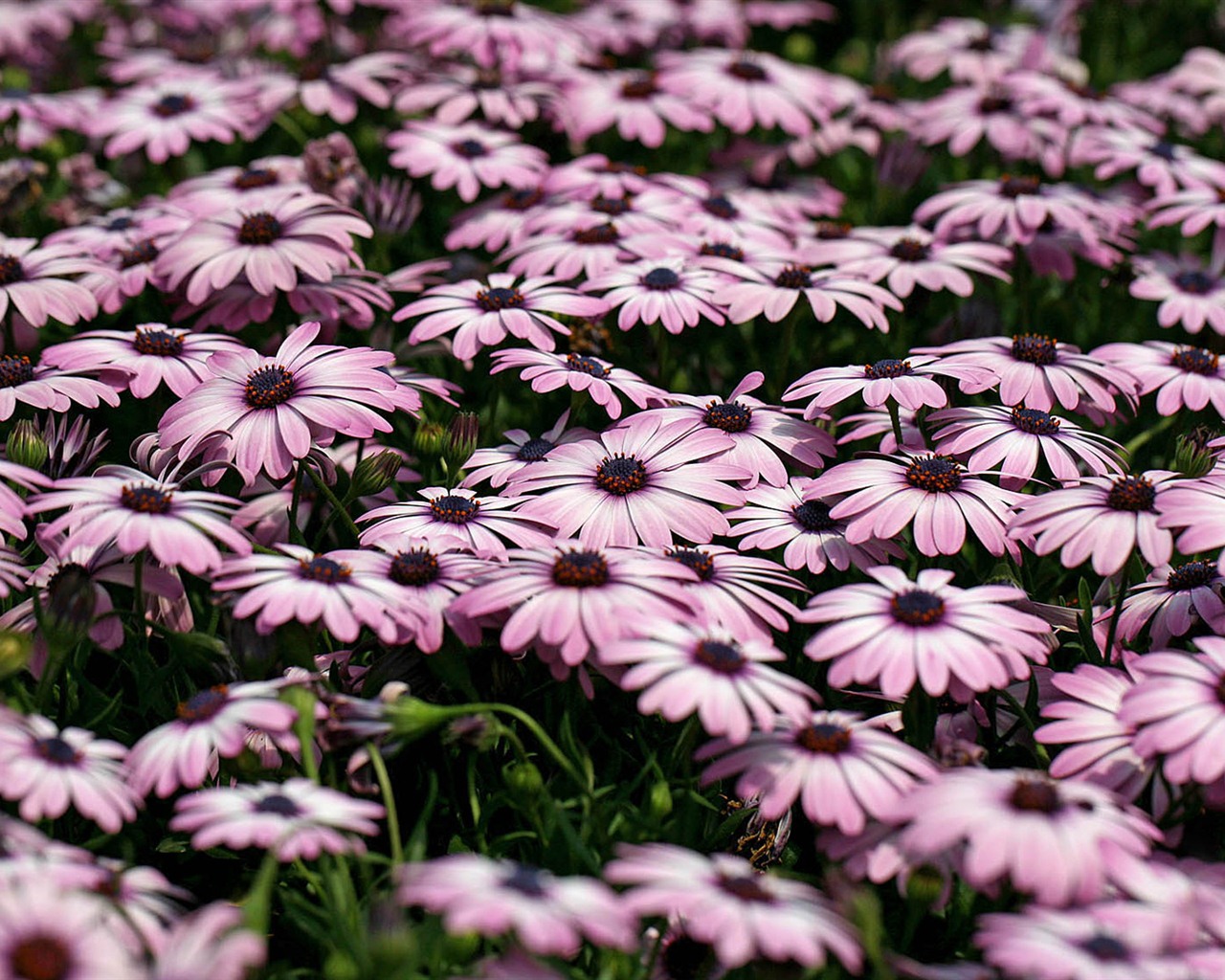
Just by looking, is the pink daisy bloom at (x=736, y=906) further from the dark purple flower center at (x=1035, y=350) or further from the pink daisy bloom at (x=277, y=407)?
the dark purple flower center at (x=1035, y=350)

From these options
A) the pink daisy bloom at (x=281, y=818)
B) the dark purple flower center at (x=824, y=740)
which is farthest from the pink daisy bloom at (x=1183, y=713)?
the pink daisy bloom at (x=281, y=818)

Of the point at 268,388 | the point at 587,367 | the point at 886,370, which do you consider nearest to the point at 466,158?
the point at 587,367

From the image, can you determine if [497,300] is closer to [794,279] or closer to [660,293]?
Result: [660,293]

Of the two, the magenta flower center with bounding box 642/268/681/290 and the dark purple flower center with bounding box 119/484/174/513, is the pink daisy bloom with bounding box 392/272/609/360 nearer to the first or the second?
the magenta flower center with bounding box 642/268/681/290

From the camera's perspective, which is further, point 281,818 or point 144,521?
point 144,521

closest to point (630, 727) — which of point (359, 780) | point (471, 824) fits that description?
point (471, 824)

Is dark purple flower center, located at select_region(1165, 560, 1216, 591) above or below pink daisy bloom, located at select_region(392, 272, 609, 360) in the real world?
below

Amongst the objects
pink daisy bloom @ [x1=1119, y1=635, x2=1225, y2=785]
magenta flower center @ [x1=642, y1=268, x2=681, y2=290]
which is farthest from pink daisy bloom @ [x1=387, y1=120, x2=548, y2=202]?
pink daisy bloom @ [x1=1119, y1=635, x2=1225, y2=785]
